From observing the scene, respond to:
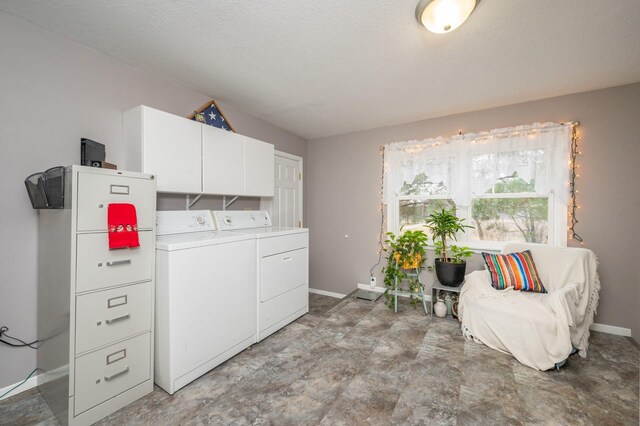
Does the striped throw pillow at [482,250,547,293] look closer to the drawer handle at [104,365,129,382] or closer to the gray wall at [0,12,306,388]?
the drawer handle at [104,365,129,382]

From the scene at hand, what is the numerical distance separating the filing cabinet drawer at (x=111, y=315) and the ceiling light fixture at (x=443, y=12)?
2386 millimetres

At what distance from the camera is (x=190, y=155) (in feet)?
7.43

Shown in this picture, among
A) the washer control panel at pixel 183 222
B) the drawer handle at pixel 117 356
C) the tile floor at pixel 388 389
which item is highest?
the washer control panel at pixel 183 222

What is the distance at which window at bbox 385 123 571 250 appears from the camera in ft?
9.06

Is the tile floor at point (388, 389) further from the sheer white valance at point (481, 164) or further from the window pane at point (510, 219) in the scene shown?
the sheer white valance at point (481, 164)

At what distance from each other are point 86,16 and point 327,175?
3.06 m

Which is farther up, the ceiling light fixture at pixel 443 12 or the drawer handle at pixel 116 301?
the ceiling light fixture at pixel 443 12

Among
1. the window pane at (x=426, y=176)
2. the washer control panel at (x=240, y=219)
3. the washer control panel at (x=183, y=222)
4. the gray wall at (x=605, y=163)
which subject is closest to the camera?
the washer control panel at (x=183, y=222)

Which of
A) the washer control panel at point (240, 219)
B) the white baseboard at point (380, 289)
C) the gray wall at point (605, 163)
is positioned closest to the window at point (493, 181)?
the gray wall at point (605, 163)

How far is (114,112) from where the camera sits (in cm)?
207

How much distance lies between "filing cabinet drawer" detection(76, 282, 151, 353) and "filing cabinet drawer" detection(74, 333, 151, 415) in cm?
Result: 6

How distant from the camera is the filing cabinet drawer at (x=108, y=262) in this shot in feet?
4.74

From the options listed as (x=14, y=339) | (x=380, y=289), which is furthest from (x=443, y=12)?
(x=14, y=339)

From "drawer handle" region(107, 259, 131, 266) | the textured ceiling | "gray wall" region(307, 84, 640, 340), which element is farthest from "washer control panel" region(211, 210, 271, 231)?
"gray wall" region(307, 84, 640, 340)
